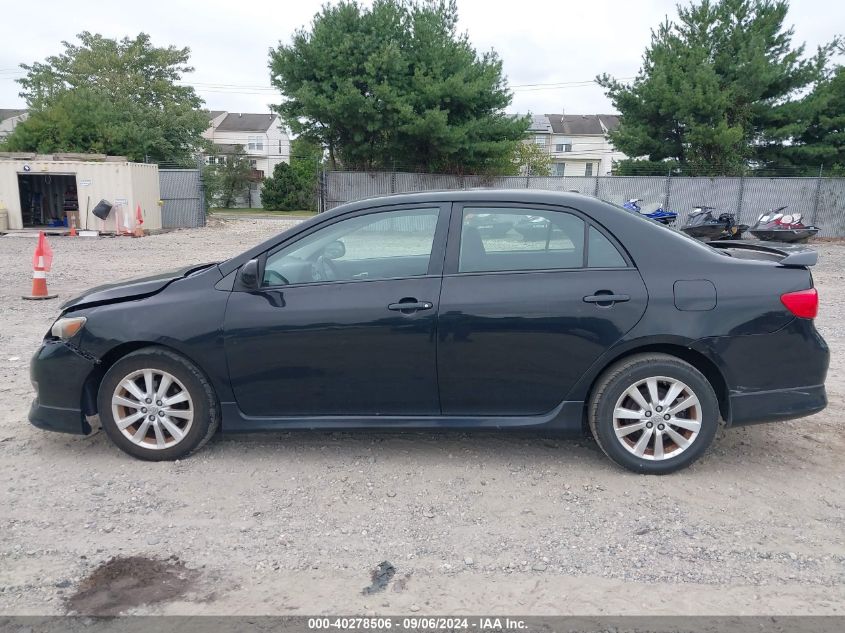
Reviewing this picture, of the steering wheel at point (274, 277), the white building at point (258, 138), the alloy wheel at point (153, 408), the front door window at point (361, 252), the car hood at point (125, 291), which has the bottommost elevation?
the alloy wheel at point (153, 408)

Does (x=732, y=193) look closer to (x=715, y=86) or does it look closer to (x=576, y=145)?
(x=715, y=86)

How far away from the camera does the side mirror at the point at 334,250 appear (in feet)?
14.4

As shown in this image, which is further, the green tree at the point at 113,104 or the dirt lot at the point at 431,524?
the green tree at the point at 113,104

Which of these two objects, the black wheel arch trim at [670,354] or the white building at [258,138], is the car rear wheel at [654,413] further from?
the white building at [258,138]

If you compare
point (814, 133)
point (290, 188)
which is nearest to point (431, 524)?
point (814, 133)

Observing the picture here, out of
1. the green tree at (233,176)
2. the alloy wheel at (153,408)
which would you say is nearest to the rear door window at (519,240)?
the alloy wheel at (153,408)

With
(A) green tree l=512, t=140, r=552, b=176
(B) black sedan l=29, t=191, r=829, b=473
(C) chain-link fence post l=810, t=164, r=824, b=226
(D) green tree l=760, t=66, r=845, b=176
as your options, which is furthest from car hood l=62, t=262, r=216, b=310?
(A) green tree l=512, t=140, r=552, b=176

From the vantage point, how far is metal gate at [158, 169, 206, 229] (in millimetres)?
26766

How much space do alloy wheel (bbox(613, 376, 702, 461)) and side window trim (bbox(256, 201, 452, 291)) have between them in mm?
1345

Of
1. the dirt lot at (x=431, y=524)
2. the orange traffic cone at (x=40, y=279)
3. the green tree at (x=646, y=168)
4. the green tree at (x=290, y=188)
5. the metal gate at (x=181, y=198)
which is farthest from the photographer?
the green tree at (x=290, y=188)

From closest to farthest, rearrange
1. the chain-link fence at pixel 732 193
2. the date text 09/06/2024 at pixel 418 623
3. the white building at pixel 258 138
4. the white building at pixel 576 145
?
1. the date text 09/06/2024 at pixel 418 623
2. the chain-link fence at pixel 732 193
3. the white building at pixel 576 145
4. the white building at pixel 258 138

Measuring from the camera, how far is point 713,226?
17375 millimetres

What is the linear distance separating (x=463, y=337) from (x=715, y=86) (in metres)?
23.6

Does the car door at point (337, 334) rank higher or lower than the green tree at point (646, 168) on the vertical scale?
lower
